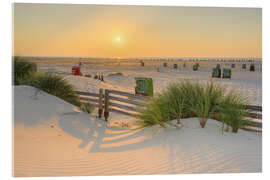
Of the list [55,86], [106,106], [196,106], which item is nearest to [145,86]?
[106,106]

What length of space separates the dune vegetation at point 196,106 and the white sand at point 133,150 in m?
0.21

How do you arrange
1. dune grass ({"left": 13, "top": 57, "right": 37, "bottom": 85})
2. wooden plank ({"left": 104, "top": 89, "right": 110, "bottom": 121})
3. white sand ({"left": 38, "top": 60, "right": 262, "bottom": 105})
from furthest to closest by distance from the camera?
white sand ({"left": 38, "top": 60, "right": 262, "bottom": 105}), dune grass ({"left": 13, "top": 57, "right": 37, "bottom": 85}), wooden plank ({"left": 104, "top": 89, "right": 110, "bottom": 121})

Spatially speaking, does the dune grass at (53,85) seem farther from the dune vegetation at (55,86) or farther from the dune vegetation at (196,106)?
the dune vegetation at (196,106)

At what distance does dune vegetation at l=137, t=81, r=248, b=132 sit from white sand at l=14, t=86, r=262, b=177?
207 millimetres

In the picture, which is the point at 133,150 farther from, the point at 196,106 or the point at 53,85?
the point at 53,85

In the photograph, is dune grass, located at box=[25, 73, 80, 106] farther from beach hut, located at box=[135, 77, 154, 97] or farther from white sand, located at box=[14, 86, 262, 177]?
beach hut, located at box=[135, 77, 154, 97]

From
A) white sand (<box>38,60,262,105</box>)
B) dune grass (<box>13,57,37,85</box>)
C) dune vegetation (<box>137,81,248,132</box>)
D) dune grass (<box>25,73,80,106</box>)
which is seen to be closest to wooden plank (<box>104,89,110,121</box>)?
dune grass (<box>25,73,80,106</box>)

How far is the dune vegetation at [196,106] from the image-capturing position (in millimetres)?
4781

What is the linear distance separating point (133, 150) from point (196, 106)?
5.43ft

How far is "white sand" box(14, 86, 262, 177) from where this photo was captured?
151 inches

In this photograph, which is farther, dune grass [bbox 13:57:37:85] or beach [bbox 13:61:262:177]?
dune grass [bbox 13:57:37:85]

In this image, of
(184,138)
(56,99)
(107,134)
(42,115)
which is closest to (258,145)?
(184,138)
